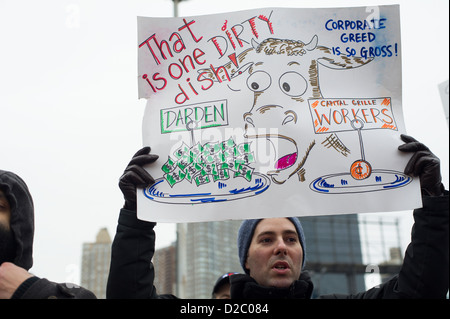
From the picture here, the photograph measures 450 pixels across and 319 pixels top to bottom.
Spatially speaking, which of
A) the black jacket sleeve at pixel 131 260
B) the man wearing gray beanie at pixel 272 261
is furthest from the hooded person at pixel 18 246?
the man wearing gray beanie at pixel 272 261

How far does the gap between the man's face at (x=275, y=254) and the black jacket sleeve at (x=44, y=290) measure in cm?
92

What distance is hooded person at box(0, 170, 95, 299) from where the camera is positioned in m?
2.24

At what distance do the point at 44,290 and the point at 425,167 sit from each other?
5.56 feet

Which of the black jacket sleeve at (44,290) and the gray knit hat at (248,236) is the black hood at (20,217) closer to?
the black jacket sleeve at (44,290)

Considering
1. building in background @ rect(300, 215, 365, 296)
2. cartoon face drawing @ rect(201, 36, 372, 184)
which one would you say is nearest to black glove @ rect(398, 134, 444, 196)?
cartoon face drawing @ rect(201, 36, 372, 184)

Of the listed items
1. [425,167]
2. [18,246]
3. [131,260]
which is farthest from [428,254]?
[18,246]

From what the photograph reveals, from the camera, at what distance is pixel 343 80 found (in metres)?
2.71

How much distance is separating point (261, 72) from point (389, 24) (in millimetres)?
685

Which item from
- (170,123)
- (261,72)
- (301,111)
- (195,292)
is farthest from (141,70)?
(195,292)

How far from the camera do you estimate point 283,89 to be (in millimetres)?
2689

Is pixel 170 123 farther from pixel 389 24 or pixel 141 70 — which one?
pixel 389 24

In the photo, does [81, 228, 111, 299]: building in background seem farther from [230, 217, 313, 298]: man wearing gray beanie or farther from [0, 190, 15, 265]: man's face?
[0, 190, 15, 265]: man's face

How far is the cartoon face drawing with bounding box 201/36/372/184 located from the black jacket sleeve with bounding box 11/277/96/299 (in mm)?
1004

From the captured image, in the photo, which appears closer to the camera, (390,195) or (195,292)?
(390,195)
